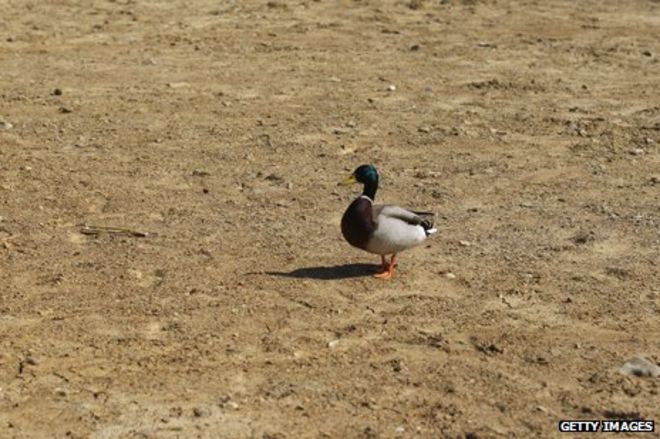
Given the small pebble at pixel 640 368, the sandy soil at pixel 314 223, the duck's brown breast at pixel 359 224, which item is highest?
the duck's brown breast at pixel 359 224

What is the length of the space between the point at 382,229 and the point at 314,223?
1341mm

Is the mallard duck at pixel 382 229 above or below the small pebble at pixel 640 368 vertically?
above

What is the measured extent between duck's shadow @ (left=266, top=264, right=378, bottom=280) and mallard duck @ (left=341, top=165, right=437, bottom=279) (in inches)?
4.8

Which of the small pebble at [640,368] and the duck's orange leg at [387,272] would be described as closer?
the small pebble at [640,368]

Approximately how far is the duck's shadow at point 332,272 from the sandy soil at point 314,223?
0.03 m

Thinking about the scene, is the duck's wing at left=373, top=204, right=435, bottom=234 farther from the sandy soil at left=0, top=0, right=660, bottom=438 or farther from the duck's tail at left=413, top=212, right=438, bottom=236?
the sandy soil at left=0, top=0, right=660, bottom=438

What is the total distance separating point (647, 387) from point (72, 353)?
10.2ft

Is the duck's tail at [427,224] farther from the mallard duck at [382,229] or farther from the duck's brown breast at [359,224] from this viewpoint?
the duck's brown breast at [359,224]

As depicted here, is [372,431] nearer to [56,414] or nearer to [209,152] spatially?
[56,414]

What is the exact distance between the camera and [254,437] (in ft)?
21.1

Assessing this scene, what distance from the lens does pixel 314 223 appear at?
379 inches

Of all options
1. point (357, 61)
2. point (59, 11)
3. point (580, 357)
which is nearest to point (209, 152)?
point (357, 61)

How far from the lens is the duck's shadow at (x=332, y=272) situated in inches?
336

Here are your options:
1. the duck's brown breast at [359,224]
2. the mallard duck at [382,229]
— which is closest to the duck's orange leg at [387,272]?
the mallard duck at [382,229]
